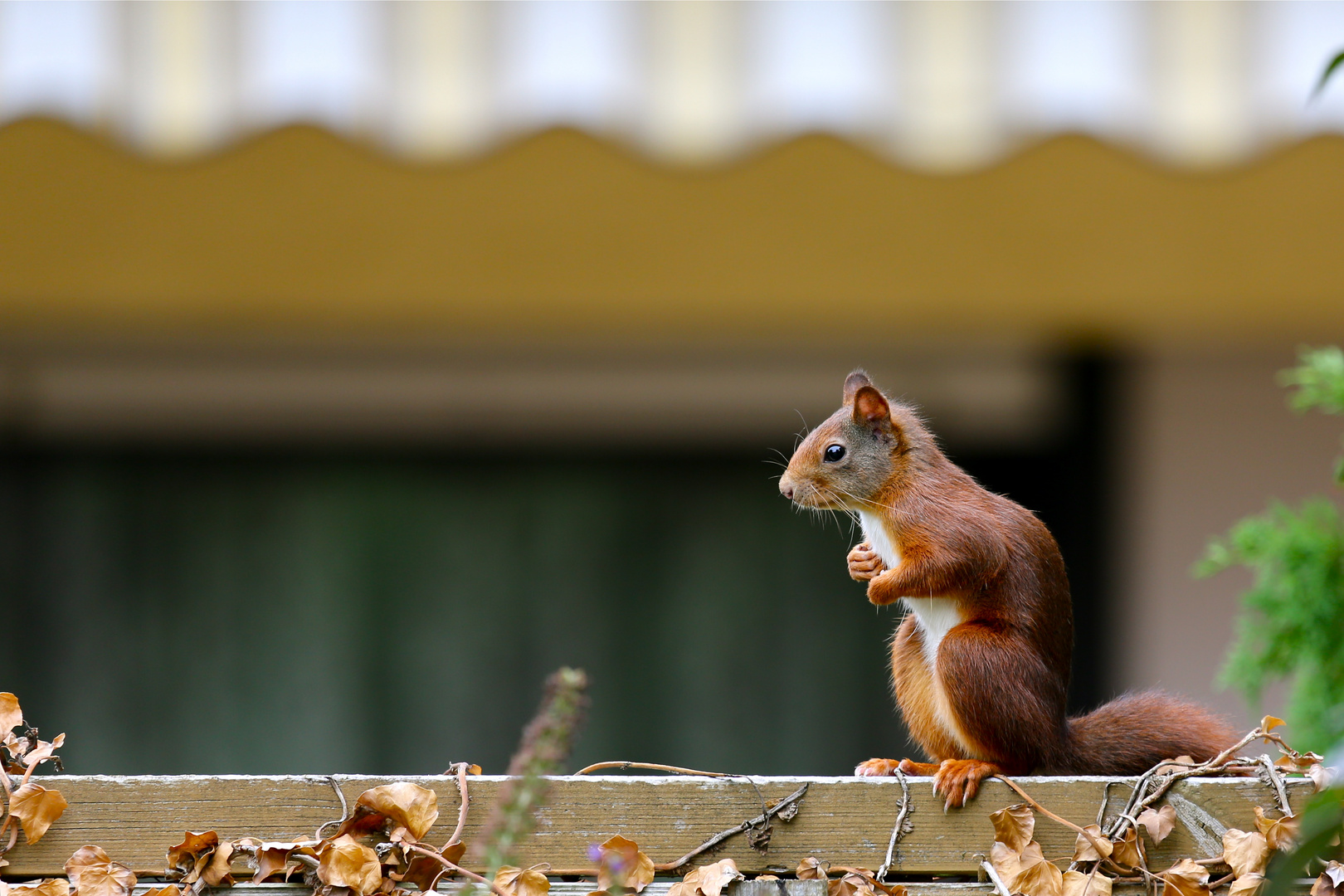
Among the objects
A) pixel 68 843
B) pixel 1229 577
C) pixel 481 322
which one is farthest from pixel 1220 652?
pixel 68 843

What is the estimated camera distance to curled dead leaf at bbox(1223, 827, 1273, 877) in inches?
34.1

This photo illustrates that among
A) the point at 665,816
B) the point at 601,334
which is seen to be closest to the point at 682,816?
the point at 665,816

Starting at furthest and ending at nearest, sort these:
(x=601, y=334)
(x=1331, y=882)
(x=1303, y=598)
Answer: (x=601, y=334), (x=1303, y=598), (x=1331, y=882)

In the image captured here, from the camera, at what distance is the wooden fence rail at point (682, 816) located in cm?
89

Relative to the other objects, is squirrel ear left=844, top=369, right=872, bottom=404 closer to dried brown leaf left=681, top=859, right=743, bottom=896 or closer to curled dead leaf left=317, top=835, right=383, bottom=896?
dried brown leaf left=681, top=859, right=743, bottom=896

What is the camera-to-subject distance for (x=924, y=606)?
0.99m

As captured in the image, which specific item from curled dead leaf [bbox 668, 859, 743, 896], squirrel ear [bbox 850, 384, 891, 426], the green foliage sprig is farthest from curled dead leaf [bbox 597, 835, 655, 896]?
the green foliage sprig

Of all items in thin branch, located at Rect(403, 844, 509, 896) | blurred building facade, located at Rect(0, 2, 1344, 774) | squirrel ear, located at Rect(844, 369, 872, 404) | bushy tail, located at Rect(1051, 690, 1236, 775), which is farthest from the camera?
blurred building facade, located at Rect(0, 2, 1344, 774)

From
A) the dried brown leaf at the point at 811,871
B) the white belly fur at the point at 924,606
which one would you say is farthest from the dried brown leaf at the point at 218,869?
the white belly fur at the point at 924,606

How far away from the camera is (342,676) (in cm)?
309

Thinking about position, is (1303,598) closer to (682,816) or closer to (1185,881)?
(1185,881)

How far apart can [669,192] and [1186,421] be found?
1227mm

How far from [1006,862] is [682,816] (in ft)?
0.69

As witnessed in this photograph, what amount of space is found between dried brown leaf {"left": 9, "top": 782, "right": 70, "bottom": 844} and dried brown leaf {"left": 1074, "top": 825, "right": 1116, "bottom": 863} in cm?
66
